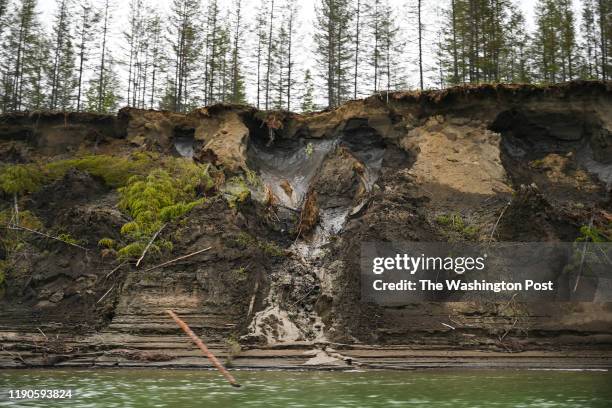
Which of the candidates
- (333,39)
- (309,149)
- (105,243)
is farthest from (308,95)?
(105,243)

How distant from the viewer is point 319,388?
30.9ft

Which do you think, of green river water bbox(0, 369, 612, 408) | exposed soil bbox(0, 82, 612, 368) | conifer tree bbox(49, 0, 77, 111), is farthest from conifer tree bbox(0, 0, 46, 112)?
green river water bbox(0, 369, 612, 408)

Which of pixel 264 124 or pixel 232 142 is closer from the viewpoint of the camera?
pixel 232 142

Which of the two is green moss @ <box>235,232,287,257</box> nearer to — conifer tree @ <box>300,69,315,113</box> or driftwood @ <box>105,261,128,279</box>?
driftwood @ <box>105,261,128,279</box>

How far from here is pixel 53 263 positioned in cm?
1512

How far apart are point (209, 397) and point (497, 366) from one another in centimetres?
715

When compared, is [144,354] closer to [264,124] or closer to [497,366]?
[497,366]

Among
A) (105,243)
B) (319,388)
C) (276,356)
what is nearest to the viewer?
(319,388)

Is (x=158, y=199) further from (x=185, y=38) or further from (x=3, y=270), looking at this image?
(x=185, y=38)

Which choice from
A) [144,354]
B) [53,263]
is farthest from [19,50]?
[144,354]

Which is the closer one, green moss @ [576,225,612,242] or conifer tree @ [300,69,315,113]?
green moss @ [576,225,612,242]

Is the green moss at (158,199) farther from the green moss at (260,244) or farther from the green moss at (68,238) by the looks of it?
the green moss at (260,244)

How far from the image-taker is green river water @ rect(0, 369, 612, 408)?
7.91 meters

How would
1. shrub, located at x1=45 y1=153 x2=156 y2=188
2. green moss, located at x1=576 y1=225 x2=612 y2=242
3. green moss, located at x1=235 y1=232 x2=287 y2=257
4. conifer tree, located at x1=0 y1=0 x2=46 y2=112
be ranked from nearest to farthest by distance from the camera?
green moss, located at x1=576 y1=225 x2=612 y2=242, green moss, located at x1=235 y1=232 x2=287 y2=257, shrub, located at x1=45 y1=153 x2=156 y2=188, conifer tree, located at x1=0 y1=0 x2=46 y2=112
